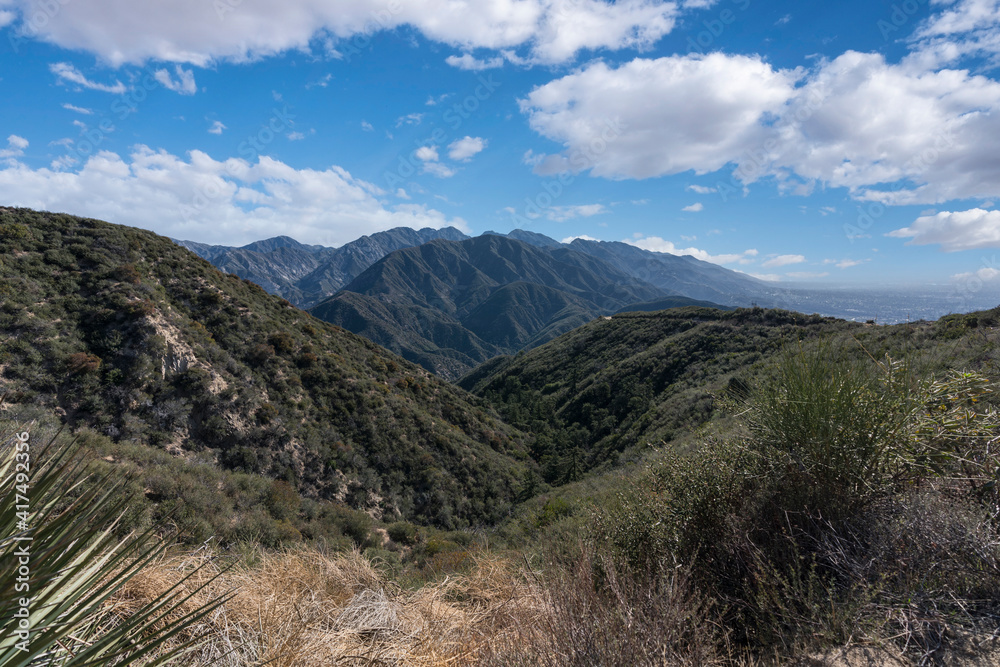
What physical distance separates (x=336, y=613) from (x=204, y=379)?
52.3 ft

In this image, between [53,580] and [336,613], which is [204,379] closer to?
[336,613]

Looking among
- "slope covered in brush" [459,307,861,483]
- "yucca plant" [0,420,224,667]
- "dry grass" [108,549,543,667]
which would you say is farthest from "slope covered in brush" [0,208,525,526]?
"yucca plant" [0,420,224,667]

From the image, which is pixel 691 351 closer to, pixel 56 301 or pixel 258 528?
pixel 258 528

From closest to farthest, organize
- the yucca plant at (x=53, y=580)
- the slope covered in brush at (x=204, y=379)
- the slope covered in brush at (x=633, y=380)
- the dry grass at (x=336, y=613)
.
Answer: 1. the yucca plant at (x=53, y=580)
2. the dry grass at (x=336, y=613)
3. the slope covered in brush at (x=204, y=379)
4. the slope covered in brush at (x=633, y=380)

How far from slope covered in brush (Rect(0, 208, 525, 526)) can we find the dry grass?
40.8ft

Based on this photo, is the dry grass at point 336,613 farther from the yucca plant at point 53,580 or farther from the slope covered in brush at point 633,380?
the slope covered in brush at point 633,380

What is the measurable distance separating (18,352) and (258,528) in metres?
12.3

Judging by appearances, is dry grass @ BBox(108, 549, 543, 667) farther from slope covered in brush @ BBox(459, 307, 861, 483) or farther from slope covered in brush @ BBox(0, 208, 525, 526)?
slope covered in brush @ BBox(459, 307, 861, 483)

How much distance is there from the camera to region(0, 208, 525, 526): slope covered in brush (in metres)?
12.9

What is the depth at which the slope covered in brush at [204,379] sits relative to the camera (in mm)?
12875

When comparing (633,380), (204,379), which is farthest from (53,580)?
(633,380)

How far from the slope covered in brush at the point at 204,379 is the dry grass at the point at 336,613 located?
12.4 meters

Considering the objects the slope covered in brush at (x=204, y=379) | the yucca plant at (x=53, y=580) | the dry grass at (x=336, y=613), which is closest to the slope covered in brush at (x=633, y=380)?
the slope covered in brush at (x=204, y=379)

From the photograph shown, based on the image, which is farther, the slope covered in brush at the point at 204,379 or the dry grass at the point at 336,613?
the slope covered in brush at the point at 204,379
